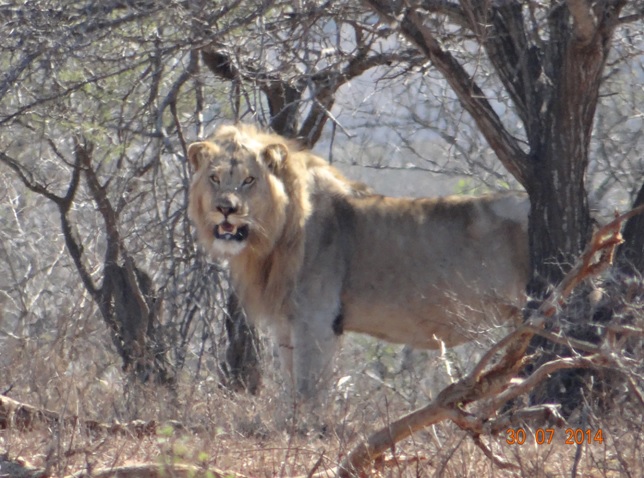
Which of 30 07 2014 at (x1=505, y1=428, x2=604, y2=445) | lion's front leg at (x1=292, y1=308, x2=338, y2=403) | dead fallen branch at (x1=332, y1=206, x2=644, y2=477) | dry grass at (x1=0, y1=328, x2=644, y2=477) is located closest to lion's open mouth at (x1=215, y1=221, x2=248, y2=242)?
lion's front leg at (x1=292, y1=308, x2=338, y2=403)

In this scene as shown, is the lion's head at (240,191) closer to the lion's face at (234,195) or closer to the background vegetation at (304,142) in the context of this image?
the lion's face at (234,195)

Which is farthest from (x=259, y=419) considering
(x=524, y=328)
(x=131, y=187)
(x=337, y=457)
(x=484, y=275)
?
(x=131, y=187)

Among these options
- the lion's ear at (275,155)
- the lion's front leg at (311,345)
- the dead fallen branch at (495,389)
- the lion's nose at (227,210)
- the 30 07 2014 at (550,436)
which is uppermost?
the lion's ear at (275,155)

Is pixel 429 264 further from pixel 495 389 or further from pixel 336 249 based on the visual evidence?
pixel 495 389

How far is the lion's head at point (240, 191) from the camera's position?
23.8 ft

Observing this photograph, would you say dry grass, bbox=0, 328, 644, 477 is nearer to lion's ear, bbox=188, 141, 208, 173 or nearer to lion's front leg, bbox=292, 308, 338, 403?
lion's front leg, bbox=292, 308, 338, 403

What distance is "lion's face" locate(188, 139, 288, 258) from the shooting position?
23.7 ft

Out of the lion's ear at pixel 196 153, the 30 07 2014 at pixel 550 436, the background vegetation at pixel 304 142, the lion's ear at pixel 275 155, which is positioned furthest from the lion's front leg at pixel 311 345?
the 30 07 2014 at pixel 550 436

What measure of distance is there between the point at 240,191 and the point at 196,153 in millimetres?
392

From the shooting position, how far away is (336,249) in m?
7.69

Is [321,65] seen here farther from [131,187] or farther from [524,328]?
[524,328]

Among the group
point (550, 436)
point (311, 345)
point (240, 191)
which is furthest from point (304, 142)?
point (550, 436)

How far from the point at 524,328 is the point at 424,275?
3.61 m

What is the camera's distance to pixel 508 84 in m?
6.97
